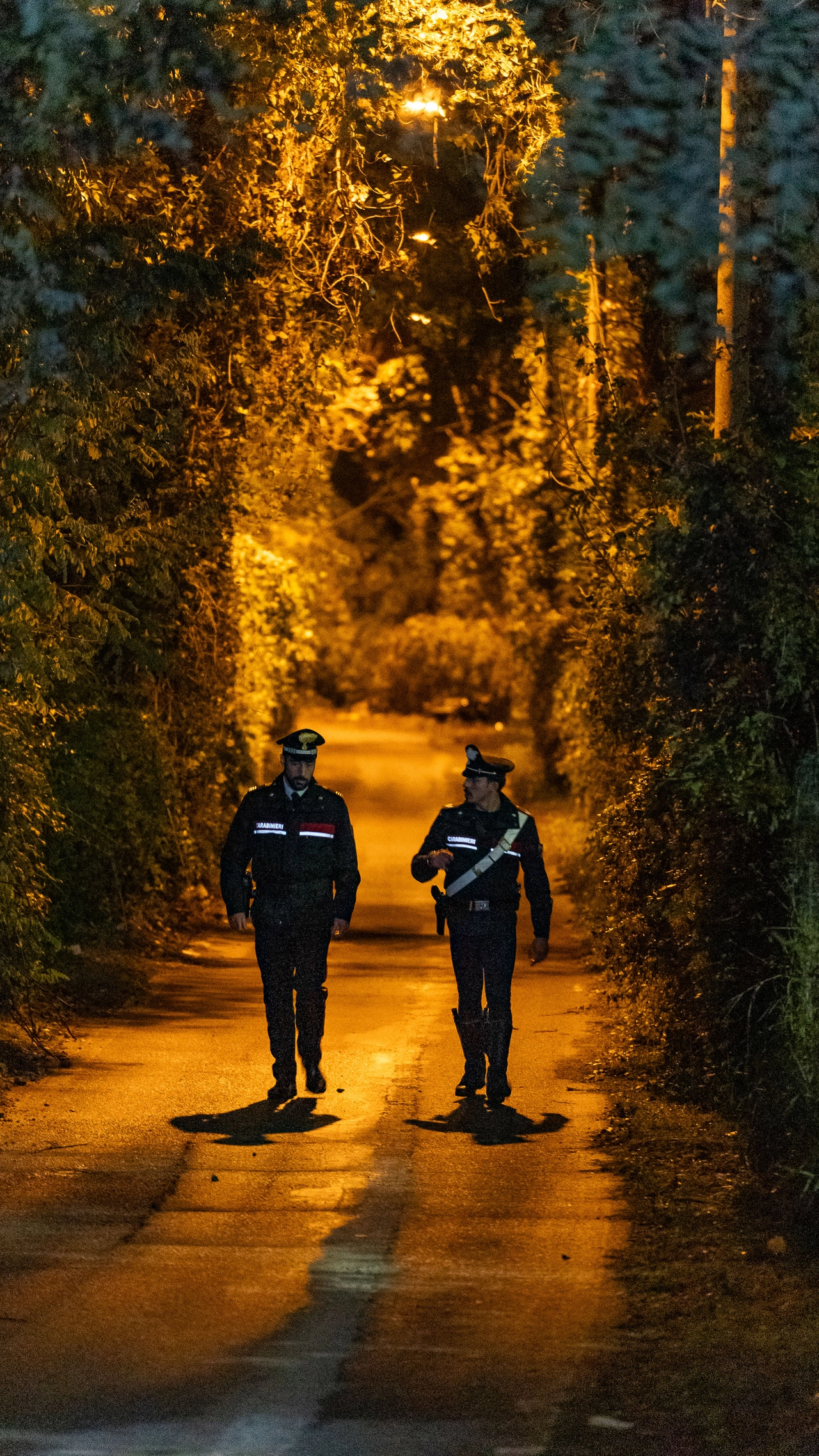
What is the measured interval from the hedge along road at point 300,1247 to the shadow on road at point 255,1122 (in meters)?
0.02

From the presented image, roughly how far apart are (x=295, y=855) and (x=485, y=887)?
990mm

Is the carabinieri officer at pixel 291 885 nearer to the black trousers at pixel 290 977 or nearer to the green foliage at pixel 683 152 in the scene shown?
the black trousers at pixel 290 977

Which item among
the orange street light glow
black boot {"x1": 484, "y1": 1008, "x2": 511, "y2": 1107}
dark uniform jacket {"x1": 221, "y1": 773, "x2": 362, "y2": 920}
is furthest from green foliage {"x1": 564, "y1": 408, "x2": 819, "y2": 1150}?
the orange street light glow

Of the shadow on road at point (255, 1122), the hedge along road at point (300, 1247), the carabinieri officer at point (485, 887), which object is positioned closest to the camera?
the hedge along road at point (300, 1247)

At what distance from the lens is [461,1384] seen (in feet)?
17.5

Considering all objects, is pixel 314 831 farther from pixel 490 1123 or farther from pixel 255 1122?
pixel 490 1123

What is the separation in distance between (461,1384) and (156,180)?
441 inches

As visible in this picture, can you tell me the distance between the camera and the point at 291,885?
9344mm

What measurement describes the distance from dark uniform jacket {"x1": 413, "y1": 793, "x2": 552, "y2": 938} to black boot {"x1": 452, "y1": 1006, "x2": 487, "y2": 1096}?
63cm

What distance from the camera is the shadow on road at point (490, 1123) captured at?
873 centimetres

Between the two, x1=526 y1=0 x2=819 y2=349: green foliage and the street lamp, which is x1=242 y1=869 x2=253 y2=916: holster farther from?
the street lamp

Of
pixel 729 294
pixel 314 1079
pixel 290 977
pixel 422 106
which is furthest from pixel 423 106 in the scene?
pixel 314 1079

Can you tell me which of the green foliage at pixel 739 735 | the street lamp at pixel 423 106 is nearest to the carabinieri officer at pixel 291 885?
the green foliage at pixel 739 735

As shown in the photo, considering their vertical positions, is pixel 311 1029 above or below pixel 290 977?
below
